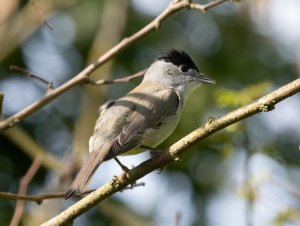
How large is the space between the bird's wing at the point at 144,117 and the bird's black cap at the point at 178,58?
809 millimetres

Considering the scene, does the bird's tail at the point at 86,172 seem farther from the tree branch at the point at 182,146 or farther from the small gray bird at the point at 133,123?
the tree branch at the point at 182,146

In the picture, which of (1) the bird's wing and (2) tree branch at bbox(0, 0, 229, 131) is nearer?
(2) tree branch at bbox(0, 0, 229, 131)

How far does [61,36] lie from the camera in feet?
27.8

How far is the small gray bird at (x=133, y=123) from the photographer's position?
4629 mm

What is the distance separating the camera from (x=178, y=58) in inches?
258

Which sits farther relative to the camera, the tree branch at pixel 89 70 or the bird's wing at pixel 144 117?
the bird's wing at pixel 144 117

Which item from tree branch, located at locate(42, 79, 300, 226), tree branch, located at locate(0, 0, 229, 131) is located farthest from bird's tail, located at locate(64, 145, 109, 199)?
tree branch, located at locate(0, 0, 229, 131)

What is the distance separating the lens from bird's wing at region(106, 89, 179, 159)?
186 inches

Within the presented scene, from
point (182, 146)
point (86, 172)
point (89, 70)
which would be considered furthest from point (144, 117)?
point (182, 146)

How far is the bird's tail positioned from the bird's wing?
0.24 feet

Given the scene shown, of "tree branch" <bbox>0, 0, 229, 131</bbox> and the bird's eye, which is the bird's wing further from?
"tree branch" <bbox>0, 0, 229, 131</bbox>

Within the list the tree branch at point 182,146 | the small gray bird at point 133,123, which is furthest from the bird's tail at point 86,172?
the tree branch at point 182,146

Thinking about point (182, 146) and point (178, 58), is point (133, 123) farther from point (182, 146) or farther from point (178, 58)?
point (178, 58)

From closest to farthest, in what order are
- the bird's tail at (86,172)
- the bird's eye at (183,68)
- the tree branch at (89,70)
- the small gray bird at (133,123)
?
the tree branch at (89,70)
the bird's tail at (86,172)
the small gray bird at (133,123)
the bird's eye at (183,68)
